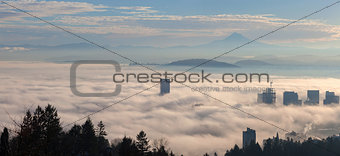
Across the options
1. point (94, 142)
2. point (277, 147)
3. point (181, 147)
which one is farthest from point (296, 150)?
point (181, 147)

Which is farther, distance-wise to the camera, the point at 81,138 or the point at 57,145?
the point at 81,138

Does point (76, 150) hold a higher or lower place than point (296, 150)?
higher

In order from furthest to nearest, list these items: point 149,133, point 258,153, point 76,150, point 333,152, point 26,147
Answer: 1. point 149,133
2. point 333,152
3. point 258,153
4. point 76,150
5. point 26,147

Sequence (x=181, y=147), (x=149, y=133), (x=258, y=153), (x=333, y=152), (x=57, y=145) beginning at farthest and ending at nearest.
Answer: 1. (x=149, y=133)
2. (x=181, y=147)
3. (x=333, y=152)
4. (x=258, y=153)
5. (x=57, y=145)

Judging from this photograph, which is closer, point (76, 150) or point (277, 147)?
point (76, 150)

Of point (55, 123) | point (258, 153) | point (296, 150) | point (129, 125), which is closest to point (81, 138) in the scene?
point (55, 123)

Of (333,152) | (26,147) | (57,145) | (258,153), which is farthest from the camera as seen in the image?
(333,152)

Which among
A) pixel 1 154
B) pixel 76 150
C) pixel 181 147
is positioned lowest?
pixel 181 147

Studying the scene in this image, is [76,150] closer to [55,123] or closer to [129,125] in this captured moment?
[55,123]

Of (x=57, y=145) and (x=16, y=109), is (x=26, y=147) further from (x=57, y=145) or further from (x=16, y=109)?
(x=16, y=109)
